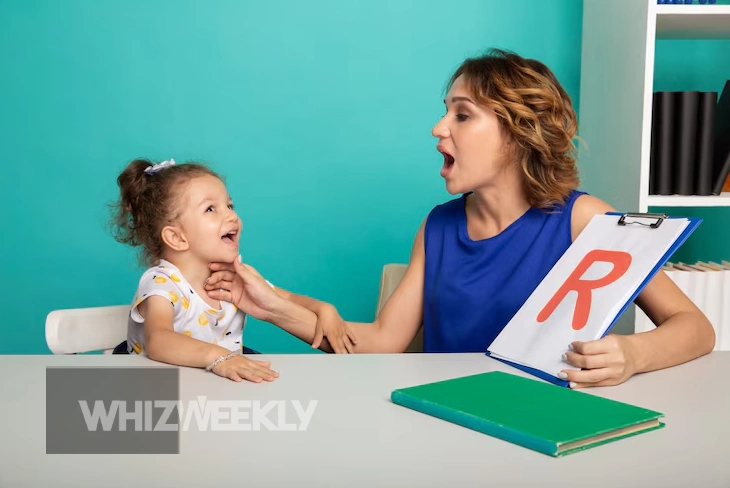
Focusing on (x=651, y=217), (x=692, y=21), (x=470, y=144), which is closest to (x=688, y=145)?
(x=692, y=21)

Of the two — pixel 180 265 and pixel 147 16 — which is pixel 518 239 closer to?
pixel 180 265

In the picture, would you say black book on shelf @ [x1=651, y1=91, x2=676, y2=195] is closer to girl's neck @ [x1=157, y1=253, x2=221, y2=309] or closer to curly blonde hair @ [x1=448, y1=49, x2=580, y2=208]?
curly blonde hair @ [x1=448, y1=49, x2=580, y2=208]

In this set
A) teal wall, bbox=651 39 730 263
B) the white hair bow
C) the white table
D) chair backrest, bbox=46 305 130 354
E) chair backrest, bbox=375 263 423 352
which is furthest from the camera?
teal wall, bbox=651 39 730 263

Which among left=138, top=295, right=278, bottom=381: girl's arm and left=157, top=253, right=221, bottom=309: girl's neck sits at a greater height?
left=157, top=253, right=221, bottom=309: girl's neck

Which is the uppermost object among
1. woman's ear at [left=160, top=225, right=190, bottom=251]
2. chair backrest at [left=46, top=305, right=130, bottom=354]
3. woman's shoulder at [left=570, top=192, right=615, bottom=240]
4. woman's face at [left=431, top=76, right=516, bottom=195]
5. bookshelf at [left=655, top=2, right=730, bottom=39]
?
Answer: bookshelf at [left=655, top=2, right=730, bottom=39]

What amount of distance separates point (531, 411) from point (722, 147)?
157 cm

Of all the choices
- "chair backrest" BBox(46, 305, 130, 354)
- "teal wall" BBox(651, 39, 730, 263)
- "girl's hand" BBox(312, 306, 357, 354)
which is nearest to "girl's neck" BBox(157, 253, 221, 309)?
"chair backrest" BBox(46, 305, 130, 354)

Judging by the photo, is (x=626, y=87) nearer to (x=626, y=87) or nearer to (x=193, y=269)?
(x=626, y=87)

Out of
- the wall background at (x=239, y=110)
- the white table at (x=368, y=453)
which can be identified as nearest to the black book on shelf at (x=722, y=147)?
the wall background at (x=239, y=110)

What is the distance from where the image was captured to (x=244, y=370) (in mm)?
1150

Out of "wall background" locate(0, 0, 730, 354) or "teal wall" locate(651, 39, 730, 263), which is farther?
"wall background" locate(0, 0, 730, 354)

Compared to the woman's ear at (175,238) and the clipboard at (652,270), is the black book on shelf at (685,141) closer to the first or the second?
the clipboard at (652,270)

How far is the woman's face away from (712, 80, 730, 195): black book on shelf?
0.86 m

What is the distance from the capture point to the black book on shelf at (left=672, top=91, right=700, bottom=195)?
2.15 m
